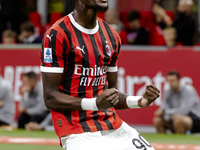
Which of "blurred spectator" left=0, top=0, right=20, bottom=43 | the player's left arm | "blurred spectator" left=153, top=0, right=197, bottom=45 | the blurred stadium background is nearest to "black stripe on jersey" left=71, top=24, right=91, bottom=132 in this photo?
the player's left arm

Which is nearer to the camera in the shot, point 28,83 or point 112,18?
point 28,83

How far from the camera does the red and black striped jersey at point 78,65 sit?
4199mm

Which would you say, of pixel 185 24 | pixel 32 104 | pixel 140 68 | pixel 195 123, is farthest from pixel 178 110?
pixel 32 104

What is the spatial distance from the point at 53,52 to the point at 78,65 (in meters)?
0.23

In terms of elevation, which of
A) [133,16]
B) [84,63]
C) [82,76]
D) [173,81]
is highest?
[84,63]

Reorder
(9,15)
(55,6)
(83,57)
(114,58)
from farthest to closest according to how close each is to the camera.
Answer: (55,6) → (9,15) → (114,58) → (83,57)

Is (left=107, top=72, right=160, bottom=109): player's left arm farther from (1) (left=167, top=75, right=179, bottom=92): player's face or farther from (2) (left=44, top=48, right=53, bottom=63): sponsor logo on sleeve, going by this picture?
(1) (left=167, top=75, right=179, bottom=92): player's face

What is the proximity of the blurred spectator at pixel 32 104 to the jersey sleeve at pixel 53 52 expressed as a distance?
6.13m

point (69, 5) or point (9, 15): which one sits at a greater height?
point (69, 5)

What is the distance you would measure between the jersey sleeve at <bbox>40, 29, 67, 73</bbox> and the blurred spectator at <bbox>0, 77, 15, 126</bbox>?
21.7 ft

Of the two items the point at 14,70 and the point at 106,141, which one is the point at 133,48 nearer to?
the point at 14,70

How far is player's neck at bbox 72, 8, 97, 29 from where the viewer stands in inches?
171

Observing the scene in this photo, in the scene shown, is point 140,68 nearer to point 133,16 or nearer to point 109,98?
point 133,16

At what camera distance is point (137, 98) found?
439cm
